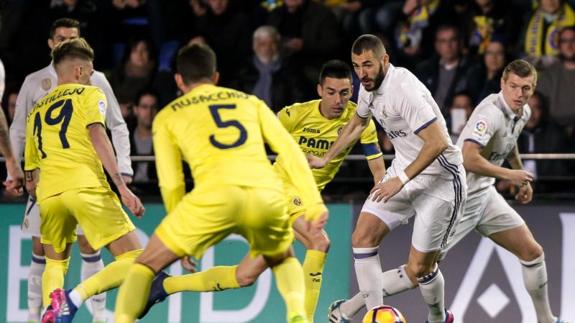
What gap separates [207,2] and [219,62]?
60cm

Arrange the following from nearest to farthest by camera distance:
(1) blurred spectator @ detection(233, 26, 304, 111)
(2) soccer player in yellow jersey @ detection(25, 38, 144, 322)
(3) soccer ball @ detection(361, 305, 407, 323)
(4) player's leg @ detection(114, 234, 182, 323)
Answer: (4) player's leg @ detection(114, 234, 182, 323) → (3) soccer ball @ detection(361, 305, 407, 323) → (2) soccer player in yellow jersey @ detection(25, 38, 144, 322) → (1) blurred spectator @ detection(233, 26, 304, 111)

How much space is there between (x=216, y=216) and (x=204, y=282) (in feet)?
4.28

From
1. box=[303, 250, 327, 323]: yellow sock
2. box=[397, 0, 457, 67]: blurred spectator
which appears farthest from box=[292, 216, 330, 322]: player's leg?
box=[397, 0, 457, 67]: blurred spectator

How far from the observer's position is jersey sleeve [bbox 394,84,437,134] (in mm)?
8688

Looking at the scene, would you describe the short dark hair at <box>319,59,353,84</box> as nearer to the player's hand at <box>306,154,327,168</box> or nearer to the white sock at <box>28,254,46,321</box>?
the player's hand at <box>306,154,327,168</box>

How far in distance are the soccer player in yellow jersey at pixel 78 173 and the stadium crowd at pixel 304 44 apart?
2857 mm

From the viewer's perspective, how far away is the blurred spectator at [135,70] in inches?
488

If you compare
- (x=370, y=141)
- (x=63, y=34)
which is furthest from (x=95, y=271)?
(x=370, y=141)

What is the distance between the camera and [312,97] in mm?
12297

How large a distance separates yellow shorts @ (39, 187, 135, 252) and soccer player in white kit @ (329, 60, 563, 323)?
5.96 feet

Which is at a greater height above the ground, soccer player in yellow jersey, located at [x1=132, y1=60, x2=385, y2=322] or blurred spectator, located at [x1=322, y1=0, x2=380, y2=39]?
blurred spectator, located at [x1=322, y1=0, x2=380, y2=39]

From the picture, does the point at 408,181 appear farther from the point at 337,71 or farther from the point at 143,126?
the point at 143,126

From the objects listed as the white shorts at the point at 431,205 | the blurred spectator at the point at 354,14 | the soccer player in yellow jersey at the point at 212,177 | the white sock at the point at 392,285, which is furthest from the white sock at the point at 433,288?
the blurred spectator at the point at 354,14

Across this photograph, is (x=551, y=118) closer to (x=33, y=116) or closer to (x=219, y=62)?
(x=219, y=62)
